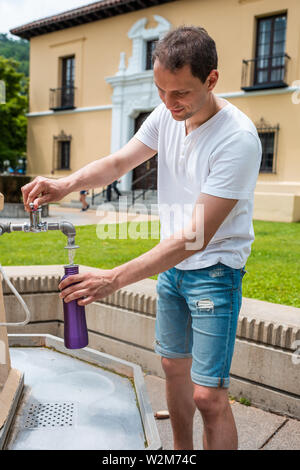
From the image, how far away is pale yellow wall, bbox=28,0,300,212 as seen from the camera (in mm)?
14852

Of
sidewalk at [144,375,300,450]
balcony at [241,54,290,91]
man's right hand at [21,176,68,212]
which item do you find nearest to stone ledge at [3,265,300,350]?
sidewalk at [144,375,300,450]

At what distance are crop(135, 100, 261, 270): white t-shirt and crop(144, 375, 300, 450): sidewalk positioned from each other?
1.10m

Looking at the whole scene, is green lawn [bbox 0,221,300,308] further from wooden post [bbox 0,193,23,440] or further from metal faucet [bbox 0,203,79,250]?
metal faucet [bbox 0,203,79,250]

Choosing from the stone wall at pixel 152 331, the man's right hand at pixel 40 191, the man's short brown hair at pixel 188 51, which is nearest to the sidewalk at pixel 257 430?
the stone wall at pixel 152 331

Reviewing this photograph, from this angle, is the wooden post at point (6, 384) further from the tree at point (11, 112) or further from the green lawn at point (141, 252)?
the tree at point (11, 112)

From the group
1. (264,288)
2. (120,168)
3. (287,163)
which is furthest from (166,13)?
(120,168)

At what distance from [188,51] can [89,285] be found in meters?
0.83

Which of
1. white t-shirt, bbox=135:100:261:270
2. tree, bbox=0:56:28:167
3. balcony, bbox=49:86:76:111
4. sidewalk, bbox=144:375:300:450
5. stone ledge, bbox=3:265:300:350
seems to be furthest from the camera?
tree, bbox=0:56:28:167

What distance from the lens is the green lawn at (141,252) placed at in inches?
155

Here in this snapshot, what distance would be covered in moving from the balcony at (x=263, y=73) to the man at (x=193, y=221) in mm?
14397

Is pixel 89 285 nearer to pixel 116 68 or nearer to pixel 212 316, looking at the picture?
pixel 212 316

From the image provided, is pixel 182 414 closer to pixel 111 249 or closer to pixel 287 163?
pixel 111 249

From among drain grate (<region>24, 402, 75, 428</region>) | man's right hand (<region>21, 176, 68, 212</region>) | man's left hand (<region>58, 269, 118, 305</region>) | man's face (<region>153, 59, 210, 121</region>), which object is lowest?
drain grate (<region>24, 402, 75, 428</region>)

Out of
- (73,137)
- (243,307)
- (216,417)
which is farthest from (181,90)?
(73,137)
